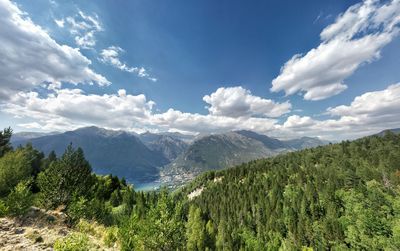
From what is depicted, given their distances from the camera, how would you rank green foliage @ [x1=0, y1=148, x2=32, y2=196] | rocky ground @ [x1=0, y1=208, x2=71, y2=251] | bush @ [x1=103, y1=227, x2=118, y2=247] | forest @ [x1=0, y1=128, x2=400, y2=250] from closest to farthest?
rocky ground @ [x1=0, y1=208, x2=71, y2=251]
bush @ [x1=103, y1=227, x2=118, y2=247]
forest @ [x1=0, y1=128, x2=400, y2=250]
green foliage @ [x1=0, y1=148, x2=32, y2=196]

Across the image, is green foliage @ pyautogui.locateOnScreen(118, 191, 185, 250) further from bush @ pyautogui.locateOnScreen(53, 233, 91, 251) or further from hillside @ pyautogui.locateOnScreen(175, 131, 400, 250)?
hillside @ pyautogui.locateOnScreen(175, 131, 400, 250)

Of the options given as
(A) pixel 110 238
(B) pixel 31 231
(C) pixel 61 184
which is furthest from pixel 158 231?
(C) pixel 61 184

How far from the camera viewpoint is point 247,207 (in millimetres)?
184250

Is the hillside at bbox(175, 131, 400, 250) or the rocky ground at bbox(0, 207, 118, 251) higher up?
the rocky ground at bbox(0, 207, 118, 251)

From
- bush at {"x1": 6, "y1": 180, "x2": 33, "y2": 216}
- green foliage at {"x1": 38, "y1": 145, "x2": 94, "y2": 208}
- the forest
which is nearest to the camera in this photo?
bush at {"x1": 6, "y1": 180, "x2": 33, "y2": 216}

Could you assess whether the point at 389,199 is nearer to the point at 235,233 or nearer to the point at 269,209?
the point at 269,209

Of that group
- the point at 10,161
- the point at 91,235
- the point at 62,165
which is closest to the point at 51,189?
the point at 62,165

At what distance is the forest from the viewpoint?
78.9ft

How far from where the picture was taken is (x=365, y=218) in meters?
130

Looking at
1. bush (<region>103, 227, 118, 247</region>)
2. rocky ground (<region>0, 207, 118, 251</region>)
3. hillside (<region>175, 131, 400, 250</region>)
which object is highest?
rocky ground (<region>0, 207, 118, 251</region>)

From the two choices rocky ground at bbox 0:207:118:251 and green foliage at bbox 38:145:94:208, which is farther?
green foliage at bbox 38:145:94:208

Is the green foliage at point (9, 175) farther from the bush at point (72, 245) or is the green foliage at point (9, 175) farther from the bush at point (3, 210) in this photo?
the bush at point (72, 245)

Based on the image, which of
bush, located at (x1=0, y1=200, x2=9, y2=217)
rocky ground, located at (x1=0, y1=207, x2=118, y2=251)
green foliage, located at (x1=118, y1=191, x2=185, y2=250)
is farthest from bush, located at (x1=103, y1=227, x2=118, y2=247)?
bush, located at (x1=0, y1=200, x2=9, y2=217)

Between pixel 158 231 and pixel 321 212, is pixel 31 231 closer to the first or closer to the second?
pixel 158 231
